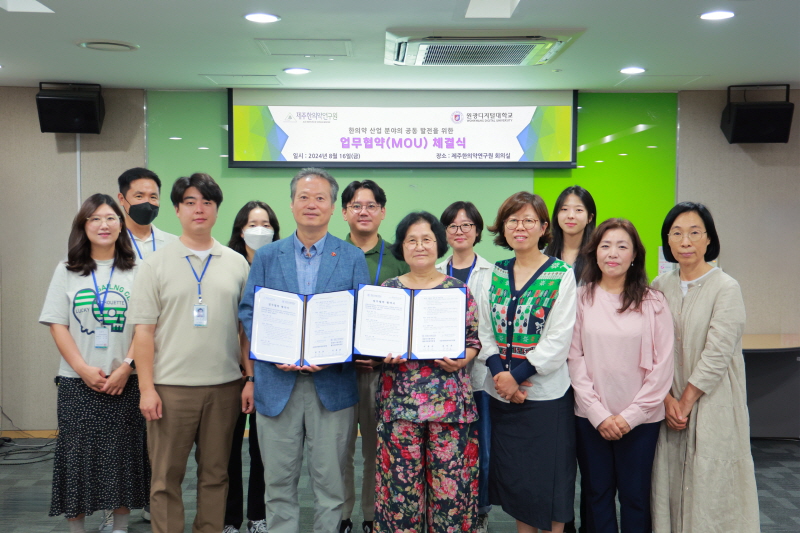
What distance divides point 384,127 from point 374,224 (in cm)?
227

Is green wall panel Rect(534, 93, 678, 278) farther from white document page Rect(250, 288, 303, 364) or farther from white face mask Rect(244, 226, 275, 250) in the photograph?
white document page Rect(250, 288, 303, 364)

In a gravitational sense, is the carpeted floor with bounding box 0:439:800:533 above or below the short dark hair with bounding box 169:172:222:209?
below

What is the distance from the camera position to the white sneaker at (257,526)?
3318 millimetres

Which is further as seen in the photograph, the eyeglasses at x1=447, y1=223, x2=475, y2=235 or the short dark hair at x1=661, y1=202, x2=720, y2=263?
→ the eyeglasses at x1=447, y1=223, x2=475, y2=235

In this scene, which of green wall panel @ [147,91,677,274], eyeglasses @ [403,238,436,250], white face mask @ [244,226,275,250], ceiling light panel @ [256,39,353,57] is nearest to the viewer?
eyeglasses @ [403,238,436,250]

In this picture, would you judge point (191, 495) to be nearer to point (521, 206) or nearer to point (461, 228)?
point (461, 228)

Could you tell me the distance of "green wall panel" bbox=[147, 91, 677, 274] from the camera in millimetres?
5332

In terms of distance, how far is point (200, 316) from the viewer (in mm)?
2822

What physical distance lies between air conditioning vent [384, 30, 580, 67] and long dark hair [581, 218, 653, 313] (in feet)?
4.80

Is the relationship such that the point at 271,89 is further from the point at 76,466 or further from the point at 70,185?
the point at 76,466

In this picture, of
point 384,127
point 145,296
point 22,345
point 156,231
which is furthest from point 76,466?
point 384,127

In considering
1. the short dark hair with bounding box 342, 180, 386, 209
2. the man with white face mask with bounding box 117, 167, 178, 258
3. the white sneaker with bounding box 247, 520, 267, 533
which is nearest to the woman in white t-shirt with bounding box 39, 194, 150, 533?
the man with white face mask with bounding box 117, 167, 178, 258

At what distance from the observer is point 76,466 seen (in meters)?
3.10

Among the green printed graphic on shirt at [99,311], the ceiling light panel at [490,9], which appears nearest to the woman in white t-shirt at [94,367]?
the green printed graphic on shirt at [99,311]
